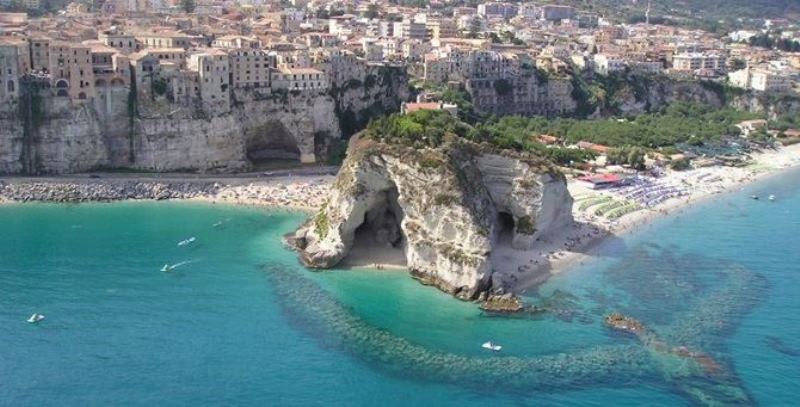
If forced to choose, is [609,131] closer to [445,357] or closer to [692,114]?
[692,114]

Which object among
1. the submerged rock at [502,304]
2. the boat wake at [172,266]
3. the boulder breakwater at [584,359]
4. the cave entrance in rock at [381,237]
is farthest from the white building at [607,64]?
the boat wake at [172,266]

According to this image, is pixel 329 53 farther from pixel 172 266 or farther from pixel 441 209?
pixel 441 209

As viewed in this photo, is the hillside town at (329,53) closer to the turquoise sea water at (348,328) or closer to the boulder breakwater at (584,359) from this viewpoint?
the turquoise sea water at (348,328)

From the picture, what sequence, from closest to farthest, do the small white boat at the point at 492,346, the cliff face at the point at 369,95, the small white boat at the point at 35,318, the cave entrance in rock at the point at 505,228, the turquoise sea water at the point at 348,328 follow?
the turquoise sea water at the point at 348,328 < the small white boat at the point at 492,346 < the small white boat at the point at 35,318 < the cave entrance in rock at the point at 505,228 < the cliff face at the point at 369,95

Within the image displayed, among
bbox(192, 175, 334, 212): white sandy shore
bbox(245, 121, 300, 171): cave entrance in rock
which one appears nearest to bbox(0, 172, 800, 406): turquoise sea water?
bbox(192, 175, 334, 212): white sandy shore

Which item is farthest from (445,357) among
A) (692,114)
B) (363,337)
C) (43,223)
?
(692,114)

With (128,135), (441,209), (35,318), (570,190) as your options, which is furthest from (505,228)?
(128,135)
